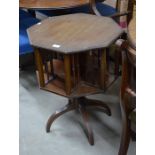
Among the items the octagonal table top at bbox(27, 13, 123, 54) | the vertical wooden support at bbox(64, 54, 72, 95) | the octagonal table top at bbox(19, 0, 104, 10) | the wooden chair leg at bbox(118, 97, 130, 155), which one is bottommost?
the wooden chair leg at bbox(118, 97, 130, 155)

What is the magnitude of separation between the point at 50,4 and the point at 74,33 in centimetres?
65

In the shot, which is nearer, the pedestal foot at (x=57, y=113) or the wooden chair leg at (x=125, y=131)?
the wooden chair leg at (x=125, y=131)

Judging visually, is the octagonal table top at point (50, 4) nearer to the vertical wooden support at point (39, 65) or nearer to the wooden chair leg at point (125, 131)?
the vertical wooden support at point (39, 65)

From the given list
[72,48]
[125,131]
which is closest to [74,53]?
[72,48]

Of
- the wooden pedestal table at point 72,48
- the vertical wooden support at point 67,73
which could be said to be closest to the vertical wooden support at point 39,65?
the wooden pedestal table at point 72,48

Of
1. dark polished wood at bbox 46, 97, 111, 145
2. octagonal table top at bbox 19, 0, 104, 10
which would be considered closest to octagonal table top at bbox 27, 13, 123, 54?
octagonal table top at bbox 19, 0, 104, 10

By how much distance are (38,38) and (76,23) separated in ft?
1.11

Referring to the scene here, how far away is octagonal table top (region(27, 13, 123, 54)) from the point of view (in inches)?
55.5

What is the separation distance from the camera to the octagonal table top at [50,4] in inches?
80.4

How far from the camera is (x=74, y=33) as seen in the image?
1.57 m

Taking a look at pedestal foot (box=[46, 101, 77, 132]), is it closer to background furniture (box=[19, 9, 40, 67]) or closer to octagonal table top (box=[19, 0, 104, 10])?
background furniture (box=[19, 9, 40, 67])
